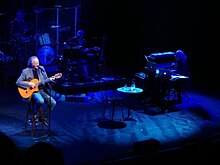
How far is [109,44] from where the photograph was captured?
1561 centimetres

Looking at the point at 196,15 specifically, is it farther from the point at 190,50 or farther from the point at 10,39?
the point at 10,39

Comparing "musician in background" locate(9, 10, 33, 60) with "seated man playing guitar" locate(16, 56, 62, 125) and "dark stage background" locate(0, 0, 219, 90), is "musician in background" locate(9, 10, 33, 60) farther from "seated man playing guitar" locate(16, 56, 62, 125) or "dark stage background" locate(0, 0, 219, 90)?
"seated man playing guitar" locate(16, 56, 62, 125)

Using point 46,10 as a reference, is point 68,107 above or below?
below

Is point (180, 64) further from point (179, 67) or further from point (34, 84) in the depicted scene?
point (34, 84)

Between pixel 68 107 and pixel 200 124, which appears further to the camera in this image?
pixel 68 107

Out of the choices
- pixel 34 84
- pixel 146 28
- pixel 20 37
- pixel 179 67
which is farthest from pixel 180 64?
pixel 20 37

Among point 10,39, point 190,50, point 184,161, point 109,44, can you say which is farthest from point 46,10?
point 184,161

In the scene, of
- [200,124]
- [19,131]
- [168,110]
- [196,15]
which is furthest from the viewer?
[196,15]

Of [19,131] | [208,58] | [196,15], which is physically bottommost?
[19,131]

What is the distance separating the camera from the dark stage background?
13.7 m

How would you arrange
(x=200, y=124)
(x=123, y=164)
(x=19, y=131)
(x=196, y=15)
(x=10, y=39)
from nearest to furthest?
(x=123, y=164)
(x=19, y=131)
(x=200, y=124)
(x=196, y=15)
(x=10, y=39)

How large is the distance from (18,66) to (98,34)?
10.9ft

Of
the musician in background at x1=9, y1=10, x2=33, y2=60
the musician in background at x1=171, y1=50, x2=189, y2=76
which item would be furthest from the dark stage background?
the musician in background at x1=171, y1=50, x2=189, y2=76

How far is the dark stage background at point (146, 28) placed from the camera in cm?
1371
